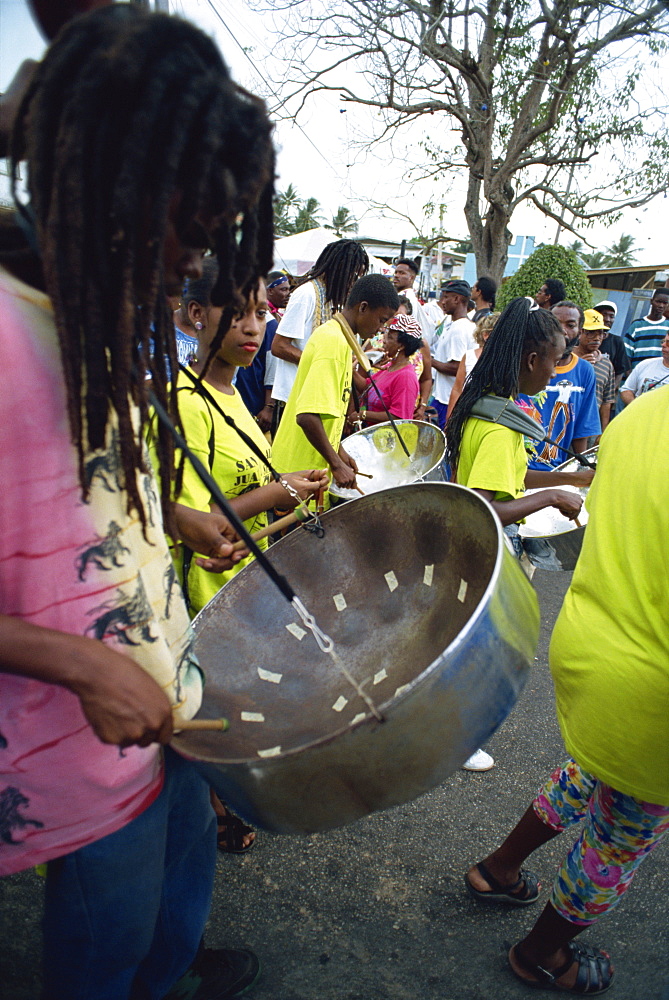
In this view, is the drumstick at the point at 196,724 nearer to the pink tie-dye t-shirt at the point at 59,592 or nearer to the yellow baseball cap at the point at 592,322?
the pink tie-dye t-shirt at the point at 59,592

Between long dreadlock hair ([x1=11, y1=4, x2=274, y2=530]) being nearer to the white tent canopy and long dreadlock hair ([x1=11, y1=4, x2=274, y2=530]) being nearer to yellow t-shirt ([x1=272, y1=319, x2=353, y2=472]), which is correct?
yellow t-shirt ([x1=272, y1=319, x2=353, y2=472])

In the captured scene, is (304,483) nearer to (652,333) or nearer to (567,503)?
(567,503)

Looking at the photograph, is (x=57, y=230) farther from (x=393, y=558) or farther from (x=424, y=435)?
(x=424, y=435)

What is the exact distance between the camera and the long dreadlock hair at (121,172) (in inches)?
25.3

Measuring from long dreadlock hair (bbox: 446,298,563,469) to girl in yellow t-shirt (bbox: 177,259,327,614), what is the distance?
2.30ft

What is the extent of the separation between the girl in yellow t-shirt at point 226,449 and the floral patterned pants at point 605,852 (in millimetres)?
985

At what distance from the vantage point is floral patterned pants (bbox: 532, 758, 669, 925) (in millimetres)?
1369

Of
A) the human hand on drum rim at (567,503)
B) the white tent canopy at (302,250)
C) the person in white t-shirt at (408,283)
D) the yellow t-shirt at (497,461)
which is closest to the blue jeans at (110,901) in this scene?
the yellow t-shirt at (497,461)

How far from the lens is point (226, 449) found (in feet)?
5.35

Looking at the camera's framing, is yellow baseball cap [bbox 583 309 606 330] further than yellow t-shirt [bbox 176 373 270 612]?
Yes

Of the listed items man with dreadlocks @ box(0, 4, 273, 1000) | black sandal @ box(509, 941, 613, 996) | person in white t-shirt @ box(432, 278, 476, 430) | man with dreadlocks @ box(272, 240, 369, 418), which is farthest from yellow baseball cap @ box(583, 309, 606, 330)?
man with dreadlocks @ box(0, 4, 273, 1000)

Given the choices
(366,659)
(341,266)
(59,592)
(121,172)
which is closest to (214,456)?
(366,659)

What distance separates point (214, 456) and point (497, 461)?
35.4 inches

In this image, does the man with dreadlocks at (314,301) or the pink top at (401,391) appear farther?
the pink top at (401,391)
